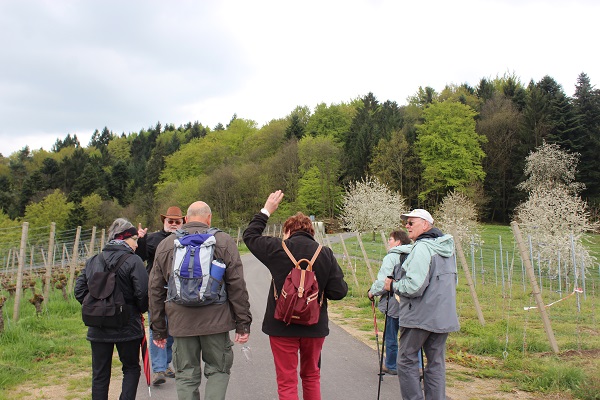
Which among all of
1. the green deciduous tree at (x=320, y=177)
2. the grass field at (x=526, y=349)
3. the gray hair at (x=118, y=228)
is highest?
the green deciduous tree at (x=320, y=177)

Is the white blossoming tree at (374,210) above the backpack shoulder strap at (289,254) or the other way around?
above

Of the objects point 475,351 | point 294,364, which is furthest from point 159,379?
point 475,351

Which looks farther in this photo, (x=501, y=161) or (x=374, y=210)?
(x=501, y=161)

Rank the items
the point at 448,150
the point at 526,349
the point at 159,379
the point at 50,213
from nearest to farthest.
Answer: the point at 159,379
the point at 526,349
the point at 448,150
the point at 50,213

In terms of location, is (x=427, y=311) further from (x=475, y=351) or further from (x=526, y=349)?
(x=526, y=349)

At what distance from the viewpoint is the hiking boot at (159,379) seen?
17.4 feet

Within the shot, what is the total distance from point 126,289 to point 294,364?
165 cm

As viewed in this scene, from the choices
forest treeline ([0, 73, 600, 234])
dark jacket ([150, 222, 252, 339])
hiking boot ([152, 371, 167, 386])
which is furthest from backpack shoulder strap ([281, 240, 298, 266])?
forest treeline ([0, 73, 600, 234])

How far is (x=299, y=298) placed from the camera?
372 cm

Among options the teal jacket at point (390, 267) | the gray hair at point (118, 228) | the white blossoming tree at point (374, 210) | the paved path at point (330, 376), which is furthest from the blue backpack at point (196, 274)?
the white blossoming tree at point (374, 210)

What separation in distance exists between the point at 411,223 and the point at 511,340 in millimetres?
3976

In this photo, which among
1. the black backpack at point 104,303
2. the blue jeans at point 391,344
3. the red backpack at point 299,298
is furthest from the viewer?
the blue jeans at point 391,344

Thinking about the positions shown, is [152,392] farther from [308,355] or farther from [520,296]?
[520,296]

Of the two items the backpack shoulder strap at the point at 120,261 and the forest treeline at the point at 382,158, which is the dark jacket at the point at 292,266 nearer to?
the backpack shoulder strap at the point at 120,261
